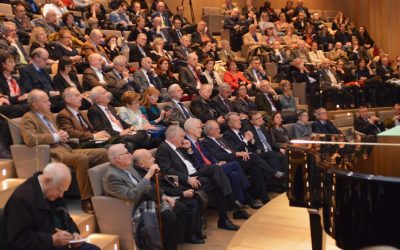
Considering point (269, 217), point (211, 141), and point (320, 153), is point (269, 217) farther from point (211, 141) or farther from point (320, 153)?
point (320, 153)

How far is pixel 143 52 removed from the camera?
27.8ft

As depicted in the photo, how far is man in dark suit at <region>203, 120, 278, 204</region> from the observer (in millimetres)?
6152

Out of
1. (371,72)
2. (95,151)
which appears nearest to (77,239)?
(95,151)

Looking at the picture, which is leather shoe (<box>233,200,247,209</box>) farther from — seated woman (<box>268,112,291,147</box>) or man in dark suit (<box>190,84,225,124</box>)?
seated woman (<box>268,112,291,147</box>)

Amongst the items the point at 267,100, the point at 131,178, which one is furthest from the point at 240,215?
the point at 267,100

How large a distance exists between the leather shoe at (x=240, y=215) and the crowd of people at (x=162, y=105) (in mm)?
16

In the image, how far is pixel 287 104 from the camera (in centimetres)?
902

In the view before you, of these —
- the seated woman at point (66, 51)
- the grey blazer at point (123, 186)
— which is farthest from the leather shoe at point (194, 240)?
the seated woman at point (66, 51)

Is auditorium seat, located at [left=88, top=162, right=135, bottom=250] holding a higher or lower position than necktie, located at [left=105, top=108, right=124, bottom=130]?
lower

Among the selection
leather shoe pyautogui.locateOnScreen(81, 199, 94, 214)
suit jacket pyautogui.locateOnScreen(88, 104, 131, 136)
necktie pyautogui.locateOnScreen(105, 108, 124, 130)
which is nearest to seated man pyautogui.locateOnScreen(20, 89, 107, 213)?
leather shoe pyautogui.locateOnScreen(81, 199, 94, 214)

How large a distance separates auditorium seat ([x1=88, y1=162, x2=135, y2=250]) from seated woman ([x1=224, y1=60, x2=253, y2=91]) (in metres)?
4.54

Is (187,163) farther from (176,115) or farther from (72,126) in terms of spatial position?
(176,115)

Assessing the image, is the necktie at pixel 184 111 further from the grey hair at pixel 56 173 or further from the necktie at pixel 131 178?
the grey hair at pixel 56 173

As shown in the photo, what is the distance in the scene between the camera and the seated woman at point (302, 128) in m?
7.96
